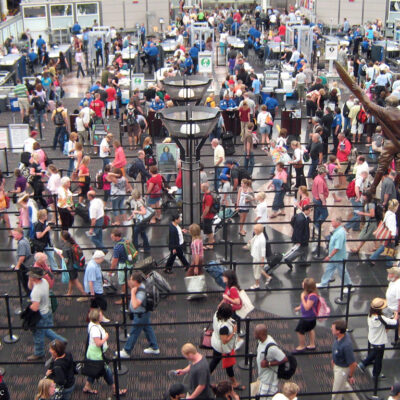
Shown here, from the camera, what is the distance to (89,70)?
35.4 meters

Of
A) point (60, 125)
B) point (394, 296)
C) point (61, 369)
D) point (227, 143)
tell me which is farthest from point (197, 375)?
point (60, 125)

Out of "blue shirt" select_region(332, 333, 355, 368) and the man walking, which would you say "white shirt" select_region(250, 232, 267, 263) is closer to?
the man walking

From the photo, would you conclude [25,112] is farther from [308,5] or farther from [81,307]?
[308,5]

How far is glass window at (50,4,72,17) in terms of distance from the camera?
4019 cm

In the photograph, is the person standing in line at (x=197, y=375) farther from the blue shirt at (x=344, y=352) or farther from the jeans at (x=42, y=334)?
the jeans at (x=42, y=334)

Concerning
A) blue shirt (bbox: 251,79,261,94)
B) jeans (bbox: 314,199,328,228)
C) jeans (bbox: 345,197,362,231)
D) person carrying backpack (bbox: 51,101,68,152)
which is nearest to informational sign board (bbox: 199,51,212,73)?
blue shirt (bbox: 251,79,261,94)

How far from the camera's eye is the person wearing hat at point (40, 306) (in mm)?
10969

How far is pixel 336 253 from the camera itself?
13.0 m

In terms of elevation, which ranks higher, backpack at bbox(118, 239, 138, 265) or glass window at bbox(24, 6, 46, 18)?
glass window at bbox(24, 6, 46, 18)

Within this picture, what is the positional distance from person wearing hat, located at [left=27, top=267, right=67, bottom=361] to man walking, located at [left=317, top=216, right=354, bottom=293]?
496 centimetres

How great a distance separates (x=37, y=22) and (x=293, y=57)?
53.1ft

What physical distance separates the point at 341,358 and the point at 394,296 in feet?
6.01

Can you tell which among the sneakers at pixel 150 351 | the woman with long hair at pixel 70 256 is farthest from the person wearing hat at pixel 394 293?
the woman with long hair at pixel 70 256

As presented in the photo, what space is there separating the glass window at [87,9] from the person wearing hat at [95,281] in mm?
32248
